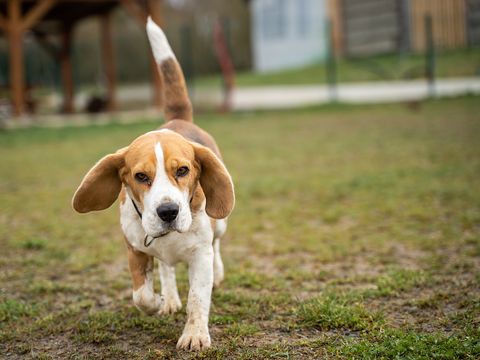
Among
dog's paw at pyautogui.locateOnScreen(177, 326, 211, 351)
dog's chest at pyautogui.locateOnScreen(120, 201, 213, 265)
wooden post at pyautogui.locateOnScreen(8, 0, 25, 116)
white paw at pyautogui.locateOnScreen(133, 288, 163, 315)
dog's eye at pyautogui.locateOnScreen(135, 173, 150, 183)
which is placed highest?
wooden post at pyautogui.locateOnScreen(8, 0, 25, 116)

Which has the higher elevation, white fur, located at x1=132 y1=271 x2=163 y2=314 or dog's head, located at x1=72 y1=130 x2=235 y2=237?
dog's head, located at x1=72 y1=130 x2=235 y2=237

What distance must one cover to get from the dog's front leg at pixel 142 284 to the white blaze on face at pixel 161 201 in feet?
1.55

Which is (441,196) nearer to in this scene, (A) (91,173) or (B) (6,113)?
(A) (91,173)

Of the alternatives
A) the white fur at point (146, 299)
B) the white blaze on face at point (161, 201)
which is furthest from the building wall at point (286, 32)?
the white blaze on face at point (161, 201)

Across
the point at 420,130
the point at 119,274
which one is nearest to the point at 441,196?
the point at 119,274

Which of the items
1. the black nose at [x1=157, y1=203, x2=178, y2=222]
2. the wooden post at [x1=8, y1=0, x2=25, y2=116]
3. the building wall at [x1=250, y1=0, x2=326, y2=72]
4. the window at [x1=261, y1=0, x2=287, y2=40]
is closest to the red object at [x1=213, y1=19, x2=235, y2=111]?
the wooden post at [x1=8, y1=0, x2=25, y2=116]

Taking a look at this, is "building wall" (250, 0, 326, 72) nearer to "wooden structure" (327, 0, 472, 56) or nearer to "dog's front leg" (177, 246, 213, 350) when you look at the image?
"wooden structure" (327, 0, 472, 56)

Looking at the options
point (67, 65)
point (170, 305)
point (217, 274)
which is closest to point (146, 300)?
point (170, 305)

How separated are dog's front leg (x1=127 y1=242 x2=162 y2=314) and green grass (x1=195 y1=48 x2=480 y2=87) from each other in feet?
57.3

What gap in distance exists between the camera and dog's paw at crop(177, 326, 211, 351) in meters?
3.20

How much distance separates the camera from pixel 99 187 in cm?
339

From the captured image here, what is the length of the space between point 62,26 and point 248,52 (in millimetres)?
16738

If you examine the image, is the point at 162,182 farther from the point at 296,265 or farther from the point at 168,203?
the point at 296,265

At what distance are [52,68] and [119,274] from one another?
29024 mm
